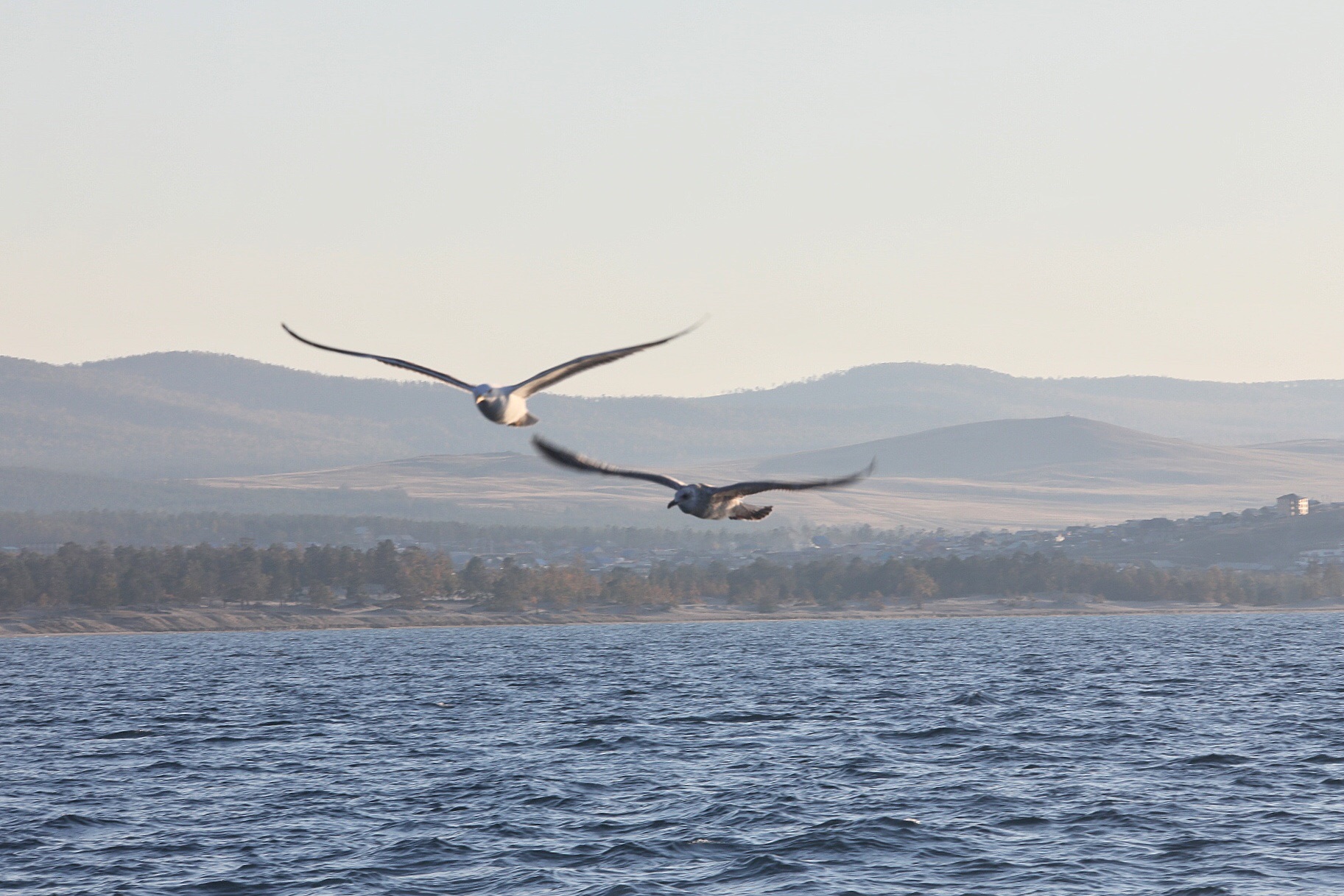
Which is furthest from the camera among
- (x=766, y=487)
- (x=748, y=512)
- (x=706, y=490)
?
(x=706, y=490)

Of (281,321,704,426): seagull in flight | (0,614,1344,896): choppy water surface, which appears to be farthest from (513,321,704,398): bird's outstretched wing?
(0,614,1344,896): choppy water surface

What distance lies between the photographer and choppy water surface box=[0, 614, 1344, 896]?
51.7m

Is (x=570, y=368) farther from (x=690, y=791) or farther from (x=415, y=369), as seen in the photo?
(x=690, y=791)

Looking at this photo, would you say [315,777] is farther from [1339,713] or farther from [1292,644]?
[1292,644]

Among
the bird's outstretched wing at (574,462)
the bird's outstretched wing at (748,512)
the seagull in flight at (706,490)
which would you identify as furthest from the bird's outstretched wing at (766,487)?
the bird's outstretched wing at (574,462)

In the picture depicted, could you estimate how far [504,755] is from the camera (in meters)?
82.4

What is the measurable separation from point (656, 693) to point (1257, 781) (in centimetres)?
6184

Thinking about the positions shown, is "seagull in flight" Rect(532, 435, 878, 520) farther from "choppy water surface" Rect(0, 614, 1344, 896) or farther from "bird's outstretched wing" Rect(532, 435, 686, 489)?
"choppy water surface" Rect(0, 614, 1344, 896)

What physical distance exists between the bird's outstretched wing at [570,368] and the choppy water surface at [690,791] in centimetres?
2377

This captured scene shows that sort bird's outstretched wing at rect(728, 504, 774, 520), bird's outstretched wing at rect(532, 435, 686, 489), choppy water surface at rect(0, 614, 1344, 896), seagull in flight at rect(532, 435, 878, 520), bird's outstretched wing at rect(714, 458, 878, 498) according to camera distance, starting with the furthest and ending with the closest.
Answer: choppy water surface at rect(0, 614, 1344, 896) → bird's outstretched wing at rect(728, 504, 774, 520) → bird's outstretched wing at rect(714, 458, 878, 498) → seagull in flight at rect(532, 435, 878, 520) → bird's outstretched wing at rect(532, 435, 686, 489)

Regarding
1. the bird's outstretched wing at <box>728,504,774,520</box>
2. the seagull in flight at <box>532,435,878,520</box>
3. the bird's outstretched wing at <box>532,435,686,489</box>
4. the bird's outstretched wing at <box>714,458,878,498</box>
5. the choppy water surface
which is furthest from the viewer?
A: the choppy water surface

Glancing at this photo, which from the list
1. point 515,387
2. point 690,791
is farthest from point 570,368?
point 690,791

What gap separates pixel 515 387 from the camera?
97.6ft

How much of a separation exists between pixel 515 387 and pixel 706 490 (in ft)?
12.8
